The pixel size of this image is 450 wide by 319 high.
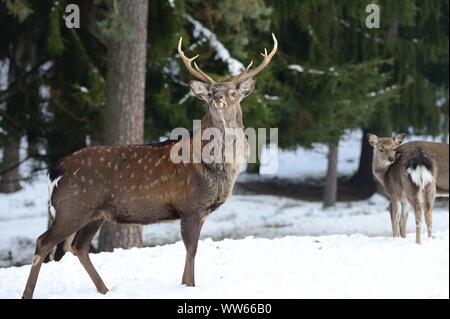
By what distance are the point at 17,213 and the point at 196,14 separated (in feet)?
28.5

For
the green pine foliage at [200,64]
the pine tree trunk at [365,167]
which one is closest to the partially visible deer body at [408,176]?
the green pine foliage at [200,64]

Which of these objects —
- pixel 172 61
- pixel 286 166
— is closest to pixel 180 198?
pixel 172 61

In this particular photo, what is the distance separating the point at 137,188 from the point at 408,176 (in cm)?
413

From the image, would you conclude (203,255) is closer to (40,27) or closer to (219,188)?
(219,188)

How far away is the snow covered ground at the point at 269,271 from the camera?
7785mm

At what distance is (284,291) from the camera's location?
7695mm

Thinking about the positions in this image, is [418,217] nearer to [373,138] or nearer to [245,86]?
[373,138]

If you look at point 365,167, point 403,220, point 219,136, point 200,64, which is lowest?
point 365,167

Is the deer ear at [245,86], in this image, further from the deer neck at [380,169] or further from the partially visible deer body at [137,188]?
the deer neck at [380,169]

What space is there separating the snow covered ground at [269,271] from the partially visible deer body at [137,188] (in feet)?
1.45

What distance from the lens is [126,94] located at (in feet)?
41.0

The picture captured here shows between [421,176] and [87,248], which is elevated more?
[421,176]

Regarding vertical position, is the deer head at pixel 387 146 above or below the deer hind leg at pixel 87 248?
above

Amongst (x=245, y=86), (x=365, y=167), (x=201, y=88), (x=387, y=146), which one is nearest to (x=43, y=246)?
(x=201, y=88)
